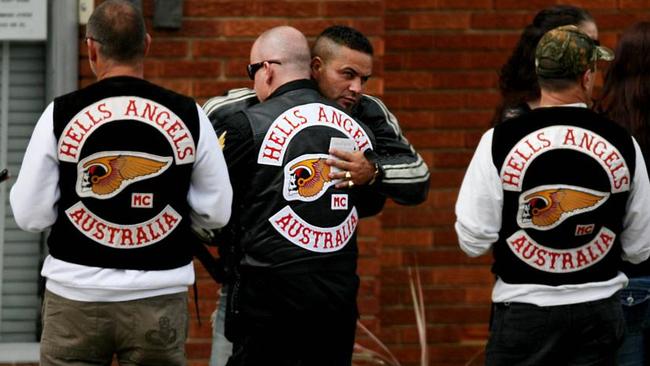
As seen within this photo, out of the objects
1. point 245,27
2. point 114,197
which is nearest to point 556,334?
point 114,197

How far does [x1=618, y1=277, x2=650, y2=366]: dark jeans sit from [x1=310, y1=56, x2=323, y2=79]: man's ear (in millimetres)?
1455

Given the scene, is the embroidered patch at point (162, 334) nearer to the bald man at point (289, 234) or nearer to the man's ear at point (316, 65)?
the bald man at point (289, 234)

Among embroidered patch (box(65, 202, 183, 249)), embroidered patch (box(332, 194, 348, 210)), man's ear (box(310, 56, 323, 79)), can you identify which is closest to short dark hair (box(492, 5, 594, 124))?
man's ear (box(310, 56, 323, 79))

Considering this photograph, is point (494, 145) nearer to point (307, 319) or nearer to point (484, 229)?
point (484, 229)

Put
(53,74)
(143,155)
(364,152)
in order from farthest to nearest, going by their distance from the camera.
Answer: (53,74) < (364,152) < (143,155)

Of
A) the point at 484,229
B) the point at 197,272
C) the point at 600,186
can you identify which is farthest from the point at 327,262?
the point at 197,272

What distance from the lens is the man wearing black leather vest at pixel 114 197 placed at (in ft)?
17.1

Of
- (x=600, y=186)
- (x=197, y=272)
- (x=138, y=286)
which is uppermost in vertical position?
→ (x=600, y=186)

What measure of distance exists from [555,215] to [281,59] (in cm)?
115

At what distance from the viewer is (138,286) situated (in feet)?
17.3

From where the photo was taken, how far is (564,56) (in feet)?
18.1

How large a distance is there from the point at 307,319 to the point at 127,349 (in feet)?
2.13

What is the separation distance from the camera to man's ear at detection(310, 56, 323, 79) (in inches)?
230

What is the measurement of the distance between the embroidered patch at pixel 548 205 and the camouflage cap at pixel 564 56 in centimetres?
42
